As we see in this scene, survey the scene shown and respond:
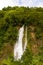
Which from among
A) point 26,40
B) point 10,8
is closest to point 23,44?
point 26,40

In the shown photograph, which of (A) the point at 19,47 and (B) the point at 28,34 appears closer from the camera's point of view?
(A) the point at 19,47

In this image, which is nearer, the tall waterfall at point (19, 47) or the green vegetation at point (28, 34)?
the green vegetation at point (28, 34)

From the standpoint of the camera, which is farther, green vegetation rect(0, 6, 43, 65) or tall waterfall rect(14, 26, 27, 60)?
tall waterfall rect(14, 26, 27, 60)

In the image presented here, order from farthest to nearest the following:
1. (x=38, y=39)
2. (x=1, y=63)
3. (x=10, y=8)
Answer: (x=10, y=8), (x=38, y=39), (x=1, y=63)

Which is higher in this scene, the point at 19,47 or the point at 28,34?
the point at 28,34

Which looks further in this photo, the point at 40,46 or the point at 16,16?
the point at 16,16

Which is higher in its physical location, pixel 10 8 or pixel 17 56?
pixel 10 8

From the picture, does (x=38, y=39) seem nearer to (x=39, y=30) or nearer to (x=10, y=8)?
(x=39, y=30)

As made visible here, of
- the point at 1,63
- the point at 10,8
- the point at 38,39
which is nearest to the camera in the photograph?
the point at 1,63
